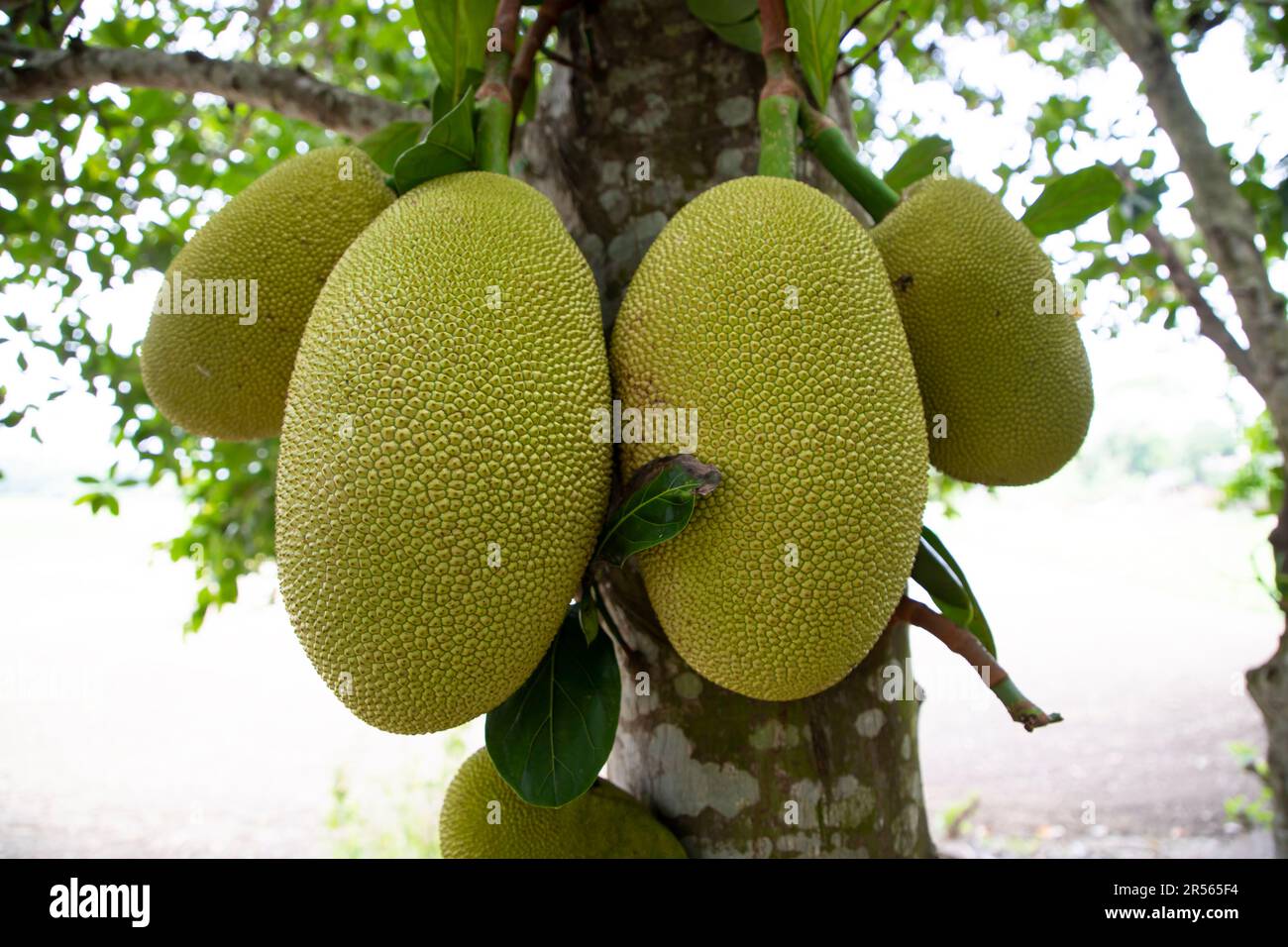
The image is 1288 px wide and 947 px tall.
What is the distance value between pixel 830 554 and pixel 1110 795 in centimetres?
400

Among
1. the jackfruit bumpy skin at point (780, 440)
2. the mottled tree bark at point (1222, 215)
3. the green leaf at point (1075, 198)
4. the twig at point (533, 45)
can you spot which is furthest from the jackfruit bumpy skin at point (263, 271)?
the mottled tree bark at point (1222, 215)

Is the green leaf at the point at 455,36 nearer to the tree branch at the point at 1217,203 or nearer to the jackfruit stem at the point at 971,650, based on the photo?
the jackfruit stem at the point at 971,650

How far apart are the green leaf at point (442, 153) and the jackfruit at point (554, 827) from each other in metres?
0.57

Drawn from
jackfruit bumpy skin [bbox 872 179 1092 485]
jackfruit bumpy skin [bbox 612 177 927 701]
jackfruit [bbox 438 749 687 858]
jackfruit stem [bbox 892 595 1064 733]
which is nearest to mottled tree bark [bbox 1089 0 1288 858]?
jackfruit bumpy skin [bbox 872 179 1092 485]

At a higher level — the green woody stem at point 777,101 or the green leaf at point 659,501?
the green woody stem at point 777,101

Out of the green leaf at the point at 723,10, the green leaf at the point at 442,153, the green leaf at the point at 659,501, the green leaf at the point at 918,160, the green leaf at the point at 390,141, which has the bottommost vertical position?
the green leaf at the point at 659,501

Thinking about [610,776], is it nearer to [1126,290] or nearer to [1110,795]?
[1126,290]

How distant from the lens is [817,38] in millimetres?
960

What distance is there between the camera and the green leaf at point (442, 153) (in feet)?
2.81

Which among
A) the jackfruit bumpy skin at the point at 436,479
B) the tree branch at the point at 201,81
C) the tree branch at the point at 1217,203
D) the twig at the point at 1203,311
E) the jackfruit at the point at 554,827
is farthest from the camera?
the twig at the point at 1203,311

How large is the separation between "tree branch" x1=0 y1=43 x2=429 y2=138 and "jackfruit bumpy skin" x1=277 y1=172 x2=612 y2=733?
75 centimetres

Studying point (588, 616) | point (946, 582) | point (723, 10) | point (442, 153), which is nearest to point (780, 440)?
point (588, 616)

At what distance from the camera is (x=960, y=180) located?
0.97m
